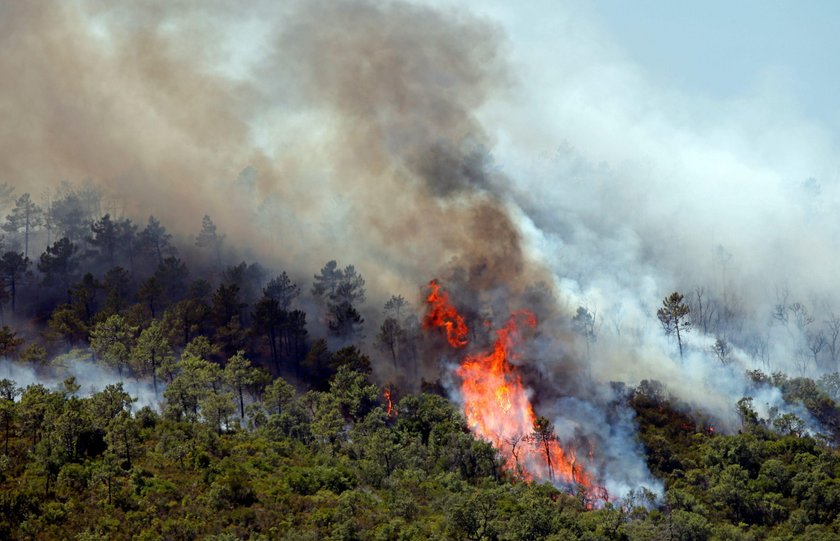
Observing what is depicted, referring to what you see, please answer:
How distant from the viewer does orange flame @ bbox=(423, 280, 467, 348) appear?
17062 centimetres

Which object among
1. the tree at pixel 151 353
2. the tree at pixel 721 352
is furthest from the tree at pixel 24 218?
the tree at pixel 721 352

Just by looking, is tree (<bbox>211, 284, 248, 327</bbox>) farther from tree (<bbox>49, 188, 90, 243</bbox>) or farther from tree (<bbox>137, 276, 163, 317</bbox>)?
tree (<bbox>49, 188, 90, 243</bbox>)

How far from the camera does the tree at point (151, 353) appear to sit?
5320 inches

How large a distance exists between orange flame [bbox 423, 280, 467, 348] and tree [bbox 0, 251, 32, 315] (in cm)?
6758

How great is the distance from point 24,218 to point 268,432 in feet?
302

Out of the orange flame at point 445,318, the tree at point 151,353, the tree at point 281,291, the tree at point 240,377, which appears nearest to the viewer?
the tree at point 240,377

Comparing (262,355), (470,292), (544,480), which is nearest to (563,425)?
(544,480)

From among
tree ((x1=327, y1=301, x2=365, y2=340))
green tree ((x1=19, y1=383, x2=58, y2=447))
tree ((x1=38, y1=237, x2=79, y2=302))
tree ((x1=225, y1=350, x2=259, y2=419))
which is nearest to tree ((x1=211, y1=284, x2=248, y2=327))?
tree ((x1=327, y1=301, x2=365, y2=340))

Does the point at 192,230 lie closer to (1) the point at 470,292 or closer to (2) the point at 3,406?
(1) the point at 470,292

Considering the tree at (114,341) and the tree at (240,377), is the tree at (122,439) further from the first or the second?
the tree at (114,341)

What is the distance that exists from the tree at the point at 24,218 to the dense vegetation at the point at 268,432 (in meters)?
Result: 0.73

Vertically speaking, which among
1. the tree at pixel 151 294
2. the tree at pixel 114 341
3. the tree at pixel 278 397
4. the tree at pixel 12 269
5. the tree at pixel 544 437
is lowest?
the tree at pixel 544 437

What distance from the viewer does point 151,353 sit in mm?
135875

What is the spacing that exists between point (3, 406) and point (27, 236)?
91.9m
